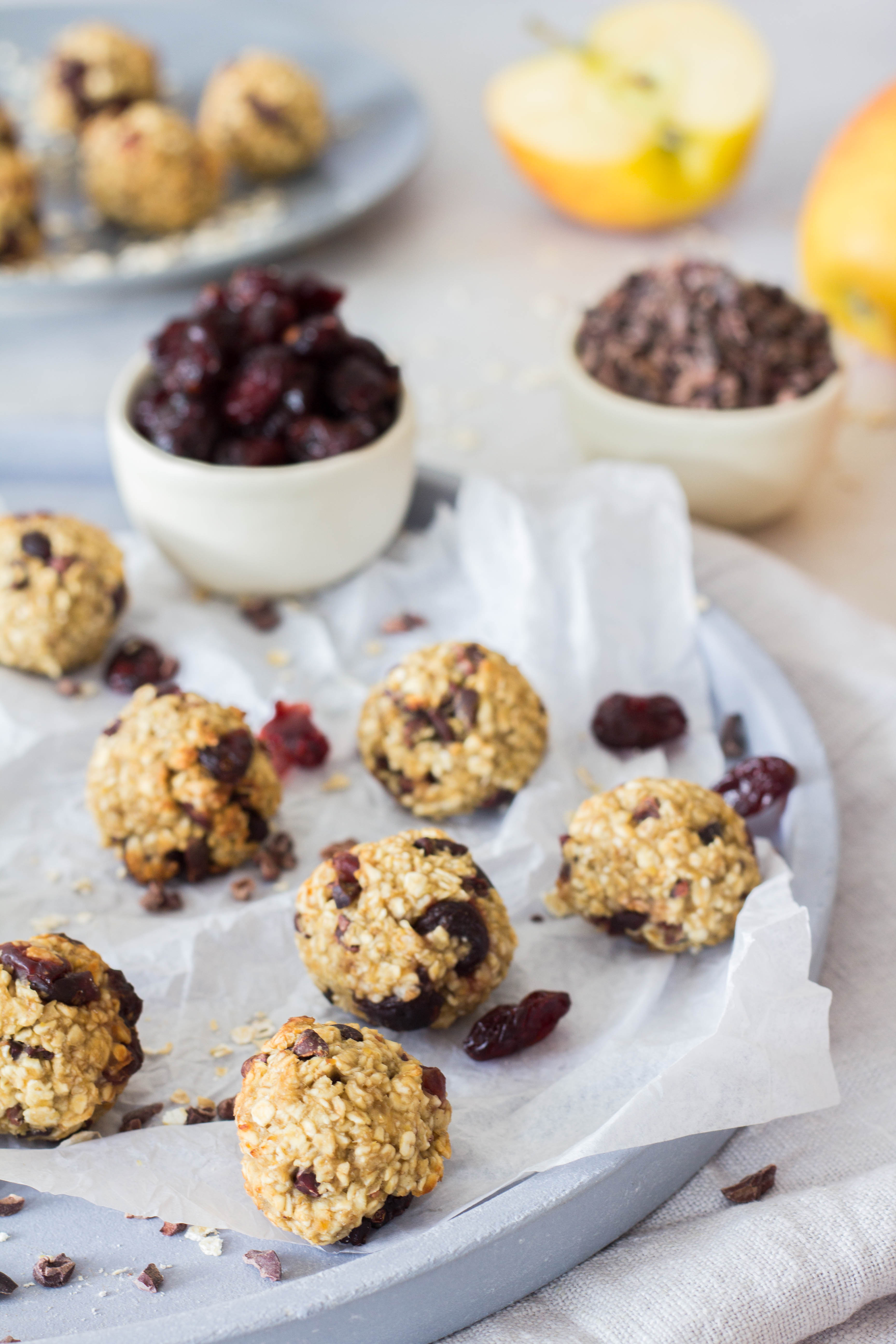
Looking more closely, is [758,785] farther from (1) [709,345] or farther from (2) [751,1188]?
(1) [709,345]

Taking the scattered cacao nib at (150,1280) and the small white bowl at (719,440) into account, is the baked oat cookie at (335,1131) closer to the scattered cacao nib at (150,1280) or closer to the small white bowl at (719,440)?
the scattered cacao nib at (150,1280)

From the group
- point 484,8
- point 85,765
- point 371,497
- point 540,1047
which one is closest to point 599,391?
point 371,497

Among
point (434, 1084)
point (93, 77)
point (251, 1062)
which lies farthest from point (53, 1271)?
point (93, 77)

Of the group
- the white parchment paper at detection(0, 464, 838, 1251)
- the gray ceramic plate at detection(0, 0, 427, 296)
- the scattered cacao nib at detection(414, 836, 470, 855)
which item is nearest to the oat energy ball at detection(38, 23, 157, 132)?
the gray ceramic plate at detection(0, 0, 427, 296)

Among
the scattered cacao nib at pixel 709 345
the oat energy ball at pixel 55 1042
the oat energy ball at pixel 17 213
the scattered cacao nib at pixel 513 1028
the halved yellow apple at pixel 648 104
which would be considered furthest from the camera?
the halved yellow apple at pixel 648 104

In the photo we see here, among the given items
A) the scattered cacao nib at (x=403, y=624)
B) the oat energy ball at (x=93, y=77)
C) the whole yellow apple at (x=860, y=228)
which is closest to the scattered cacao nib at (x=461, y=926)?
the scattered cacao nib at (x=403, y=624)

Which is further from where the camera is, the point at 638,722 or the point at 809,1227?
the point at 638,722
